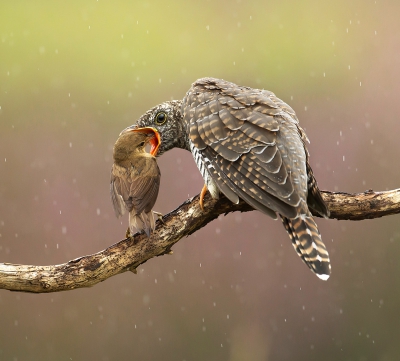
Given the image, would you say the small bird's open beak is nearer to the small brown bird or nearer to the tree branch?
the small brown bird

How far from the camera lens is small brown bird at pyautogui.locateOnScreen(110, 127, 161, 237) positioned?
2.61m

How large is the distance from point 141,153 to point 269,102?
2.44ft

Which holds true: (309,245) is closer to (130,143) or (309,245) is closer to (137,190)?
(137,190)

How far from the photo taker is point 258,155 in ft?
8.58

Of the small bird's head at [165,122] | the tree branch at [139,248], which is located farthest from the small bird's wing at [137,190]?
the small bird's head at [165,122]

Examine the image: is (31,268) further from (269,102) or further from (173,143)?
(269,102)

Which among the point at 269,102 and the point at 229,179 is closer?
the point at 229,179

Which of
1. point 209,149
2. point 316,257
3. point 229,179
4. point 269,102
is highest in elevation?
point 269,102

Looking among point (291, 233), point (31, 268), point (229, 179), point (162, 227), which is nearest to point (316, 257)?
point (291, 233)

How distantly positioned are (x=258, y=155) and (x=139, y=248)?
0.75 meters

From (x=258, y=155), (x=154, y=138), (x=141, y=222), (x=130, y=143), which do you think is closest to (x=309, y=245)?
(x=258, y=155)

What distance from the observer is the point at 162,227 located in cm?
276

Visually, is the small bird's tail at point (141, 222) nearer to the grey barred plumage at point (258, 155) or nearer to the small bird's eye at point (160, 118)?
the grey barred plumage at point (258, 155)

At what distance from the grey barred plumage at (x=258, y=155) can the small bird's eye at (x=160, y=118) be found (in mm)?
187
